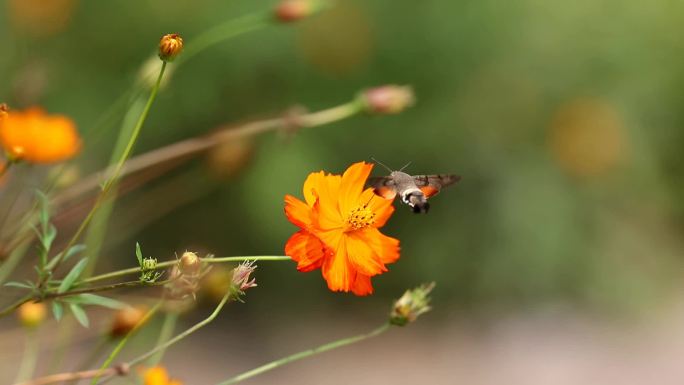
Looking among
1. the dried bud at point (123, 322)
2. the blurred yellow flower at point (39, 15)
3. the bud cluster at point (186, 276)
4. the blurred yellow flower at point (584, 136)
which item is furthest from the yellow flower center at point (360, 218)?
the blurred yellow flower at point (584, 136)

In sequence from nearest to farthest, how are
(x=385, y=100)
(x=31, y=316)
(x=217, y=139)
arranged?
(x=31, y=316), (x=217, y=139), (x=385, y=100)

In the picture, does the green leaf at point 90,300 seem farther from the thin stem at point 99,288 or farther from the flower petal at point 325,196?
the flower petal at point 325,196

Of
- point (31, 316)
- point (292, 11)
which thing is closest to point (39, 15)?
point (292, 11)

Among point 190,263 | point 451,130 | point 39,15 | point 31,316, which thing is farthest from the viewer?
point 451,130

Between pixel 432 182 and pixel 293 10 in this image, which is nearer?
pixel 432 182

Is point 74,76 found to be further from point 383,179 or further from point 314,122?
point 383,179

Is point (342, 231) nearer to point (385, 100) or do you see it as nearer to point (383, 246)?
point (383, 246)
